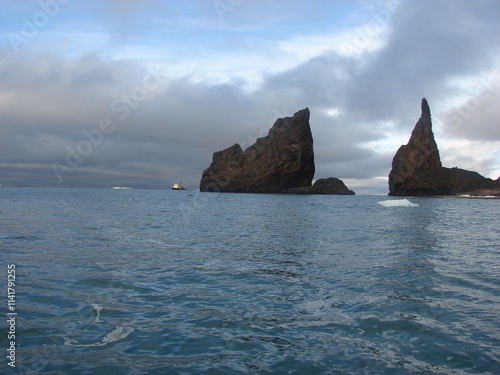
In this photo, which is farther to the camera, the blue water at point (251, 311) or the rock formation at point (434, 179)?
the rock formation at point (434, 179)

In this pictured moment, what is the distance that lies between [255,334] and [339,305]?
12.1ft

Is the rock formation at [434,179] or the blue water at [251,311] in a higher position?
the rock formation at [434,179]

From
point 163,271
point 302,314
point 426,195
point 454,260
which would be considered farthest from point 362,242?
point 426,195

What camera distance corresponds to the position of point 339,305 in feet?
41.4
